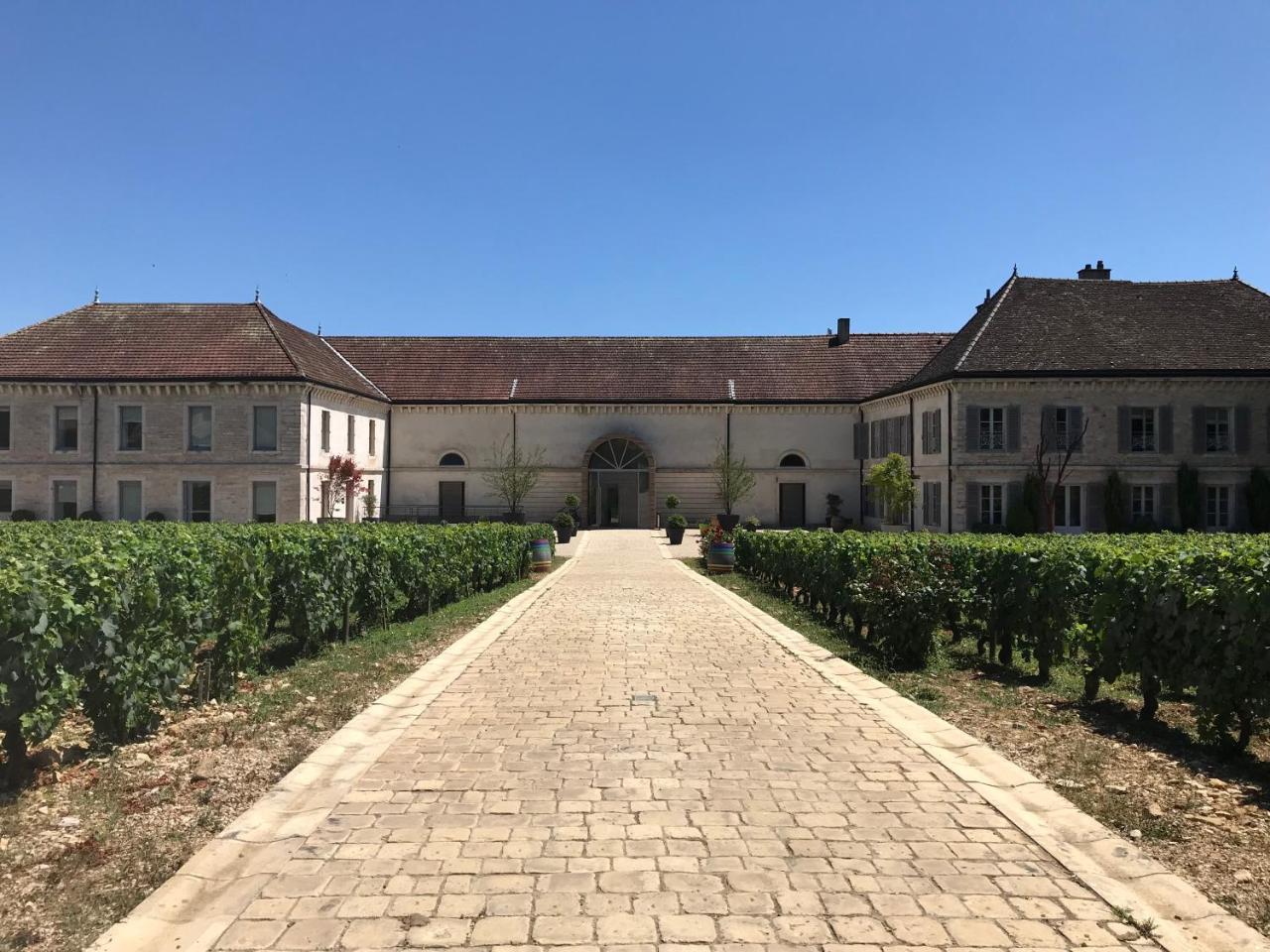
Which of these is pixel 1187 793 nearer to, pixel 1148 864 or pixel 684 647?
pixel 1148 864

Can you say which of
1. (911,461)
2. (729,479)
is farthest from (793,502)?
(911,461)

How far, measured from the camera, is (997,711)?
7.30 metres

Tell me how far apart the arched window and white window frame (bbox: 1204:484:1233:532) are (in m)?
21.8

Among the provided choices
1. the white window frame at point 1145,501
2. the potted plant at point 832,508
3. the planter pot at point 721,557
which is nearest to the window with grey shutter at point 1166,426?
the white window frame at point 1145,501

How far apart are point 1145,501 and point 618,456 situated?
21.2 metres

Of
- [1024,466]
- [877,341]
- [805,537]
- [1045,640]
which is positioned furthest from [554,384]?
[1045,640]

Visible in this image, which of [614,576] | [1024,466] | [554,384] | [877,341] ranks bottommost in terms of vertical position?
[614,576]

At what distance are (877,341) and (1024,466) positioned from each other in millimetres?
15721

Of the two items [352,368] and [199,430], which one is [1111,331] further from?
[199,430]

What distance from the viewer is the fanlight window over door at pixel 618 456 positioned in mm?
39219

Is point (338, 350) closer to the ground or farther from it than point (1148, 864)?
farther from it

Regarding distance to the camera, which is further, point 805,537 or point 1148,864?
point 805,537

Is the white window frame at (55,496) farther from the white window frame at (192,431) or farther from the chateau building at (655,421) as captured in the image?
the white window frame at (192,431)

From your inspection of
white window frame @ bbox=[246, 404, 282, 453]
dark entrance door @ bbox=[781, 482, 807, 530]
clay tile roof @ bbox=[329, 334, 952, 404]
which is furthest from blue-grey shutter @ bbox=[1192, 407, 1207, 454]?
white window frame @ bbox=[246, 404, 282, 453]
